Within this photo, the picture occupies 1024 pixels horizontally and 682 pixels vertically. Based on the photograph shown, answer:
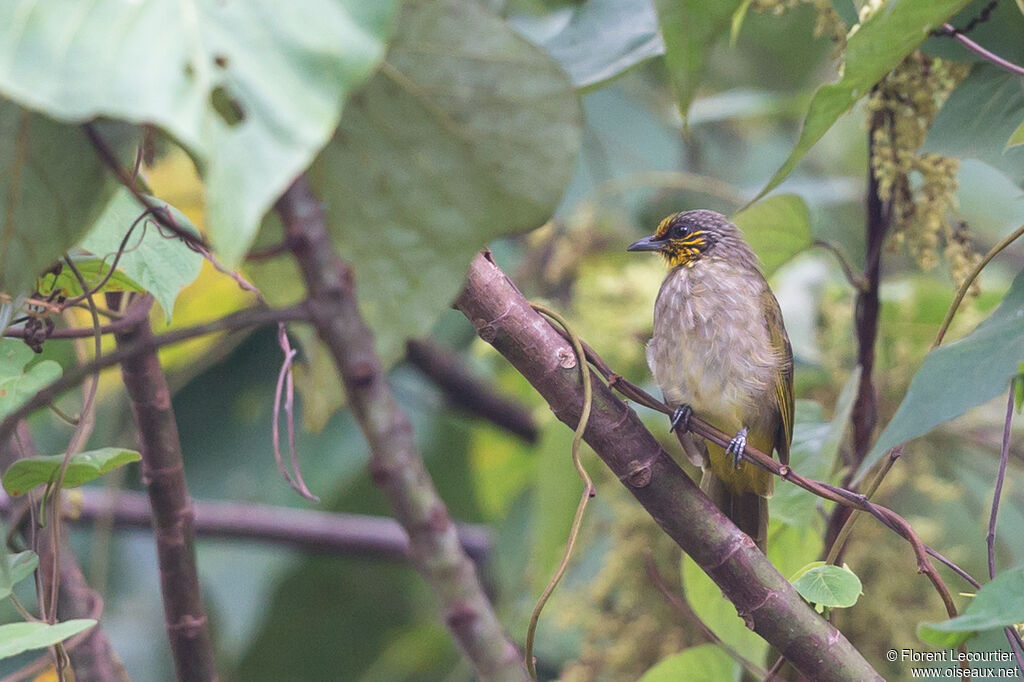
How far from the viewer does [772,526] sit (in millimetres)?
1978

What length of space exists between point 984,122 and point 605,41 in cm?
63

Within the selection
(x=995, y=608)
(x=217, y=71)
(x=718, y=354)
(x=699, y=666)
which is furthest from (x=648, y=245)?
(x=217, y=71)

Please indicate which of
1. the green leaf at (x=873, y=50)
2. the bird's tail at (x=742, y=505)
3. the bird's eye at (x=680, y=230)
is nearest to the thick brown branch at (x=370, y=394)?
the green leaf at (x=873, y=50)

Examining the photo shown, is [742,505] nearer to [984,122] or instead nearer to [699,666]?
[699,666]

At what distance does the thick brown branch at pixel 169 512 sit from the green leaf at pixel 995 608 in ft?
3.29

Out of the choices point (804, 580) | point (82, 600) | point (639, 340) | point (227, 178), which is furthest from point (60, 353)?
point (227, 178)

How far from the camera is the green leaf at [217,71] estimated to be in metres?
0.67

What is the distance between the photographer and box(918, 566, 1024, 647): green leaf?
3.51 ft

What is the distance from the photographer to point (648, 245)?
265cm

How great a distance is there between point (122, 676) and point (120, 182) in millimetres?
1032

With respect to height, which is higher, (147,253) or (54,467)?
(147,253)

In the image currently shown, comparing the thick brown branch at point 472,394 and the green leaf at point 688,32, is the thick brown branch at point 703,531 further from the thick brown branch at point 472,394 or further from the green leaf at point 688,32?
the thick brown branch at point 472,394

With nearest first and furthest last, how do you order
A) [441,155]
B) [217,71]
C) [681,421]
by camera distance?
[217,71]
[441,155]
[681,421]

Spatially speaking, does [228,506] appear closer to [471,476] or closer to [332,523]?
[332,523]
